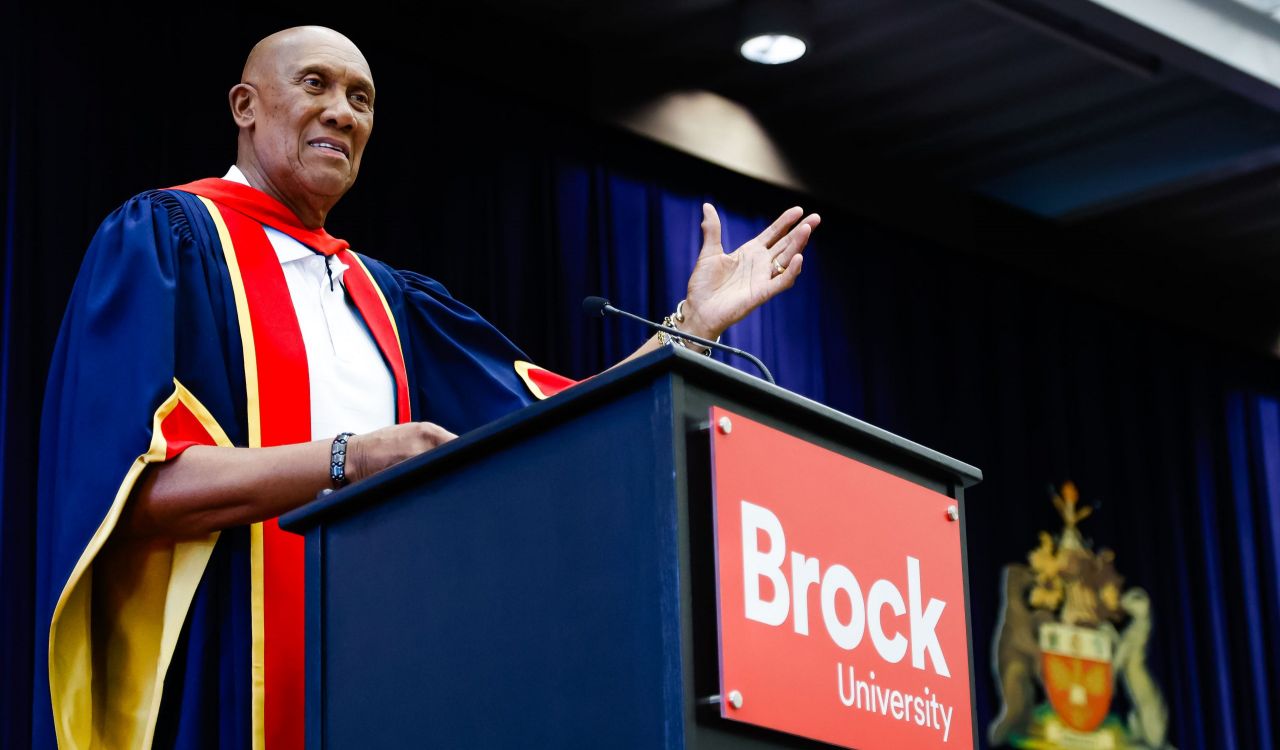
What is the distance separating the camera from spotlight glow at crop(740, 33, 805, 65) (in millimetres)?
5422

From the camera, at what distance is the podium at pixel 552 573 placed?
157cm

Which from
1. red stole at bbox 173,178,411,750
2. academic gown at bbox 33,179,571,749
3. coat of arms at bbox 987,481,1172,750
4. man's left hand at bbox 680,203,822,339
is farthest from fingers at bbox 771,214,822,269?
coat of arms at bbox 987,481,1172,750

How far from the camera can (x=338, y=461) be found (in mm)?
2062

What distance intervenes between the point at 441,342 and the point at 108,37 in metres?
2.25

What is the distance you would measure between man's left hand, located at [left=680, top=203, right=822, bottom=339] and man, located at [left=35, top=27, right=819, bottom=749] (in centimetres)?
30

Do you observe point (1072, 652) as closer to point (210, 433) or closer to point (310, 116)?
point (310, 116)

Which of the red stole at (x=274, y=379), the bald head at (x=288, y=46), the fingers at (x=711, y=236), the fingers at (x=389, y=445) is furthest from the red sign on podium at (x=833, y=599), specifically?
the bald head at (x=288, y=46)

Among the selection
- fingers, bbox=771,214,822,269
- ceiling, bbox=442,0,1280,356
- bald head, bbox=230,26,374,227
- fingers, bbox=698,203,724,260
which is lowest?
fingers, bbox=771,214,822,269

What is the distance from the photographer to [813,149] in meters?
6.22

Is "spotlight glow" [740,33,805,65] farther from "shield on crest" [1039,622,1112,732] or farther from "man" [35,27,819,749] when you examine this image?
"man" [35,27,819,749]

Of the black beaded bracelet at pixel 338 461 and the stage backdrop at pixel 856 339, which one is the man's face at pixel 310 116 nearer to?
the black beaded bracelet at pixel 338 461

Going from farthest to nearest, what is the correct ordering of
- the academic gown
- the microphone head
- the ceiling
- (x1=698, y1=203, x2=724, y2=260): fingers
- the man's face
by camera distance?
the ceiling
(x1=698, y1=203, x2=724, y2=260): fingers
the man's face
the microphone head
the academic gown

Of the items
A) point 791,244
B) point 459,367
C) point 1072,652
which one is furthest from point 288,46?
point 1072,652

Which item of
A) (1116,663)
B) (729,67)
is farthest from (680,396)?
(1116,663)
